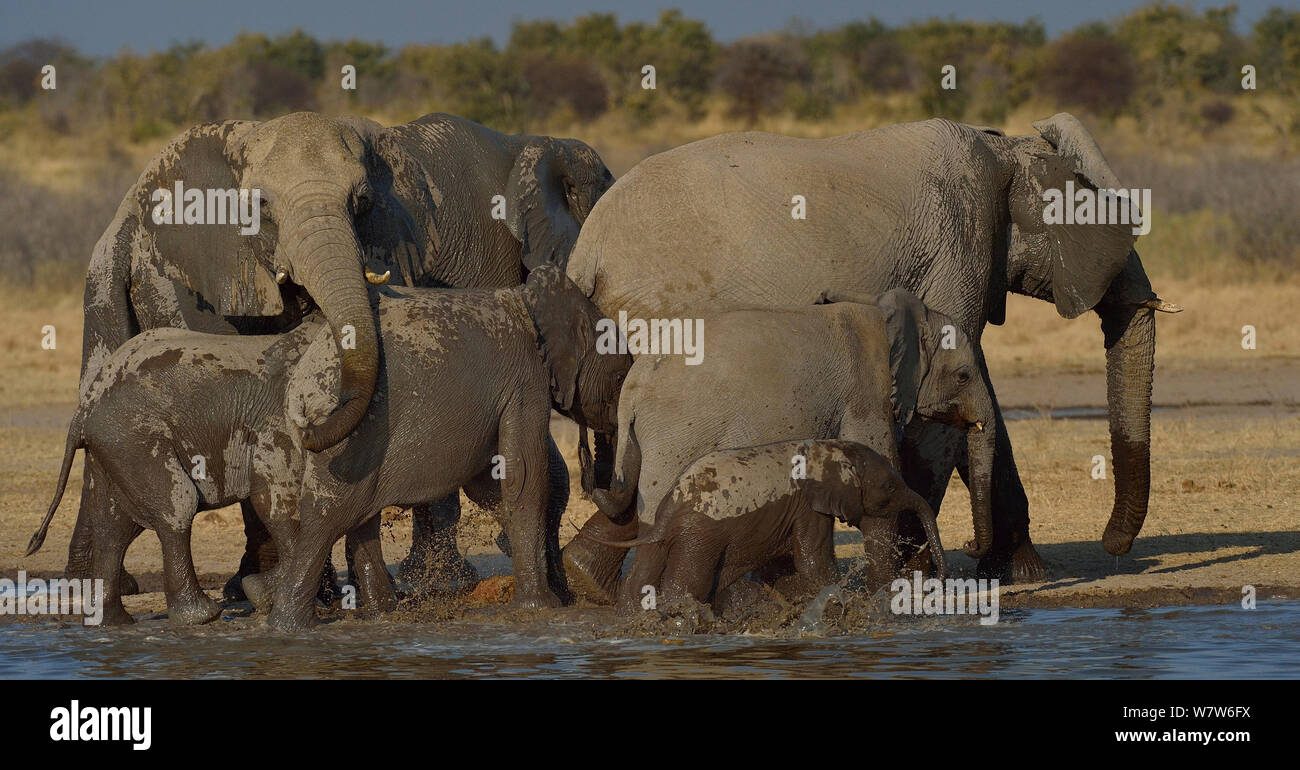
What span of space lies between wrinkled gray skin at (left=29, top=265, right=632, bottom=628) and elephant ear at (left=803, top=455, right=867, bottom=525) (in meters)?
1.25

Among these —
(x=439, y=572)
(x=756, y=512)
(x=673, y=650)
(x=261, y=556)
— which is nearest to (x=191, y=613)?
(x=261, y=556)

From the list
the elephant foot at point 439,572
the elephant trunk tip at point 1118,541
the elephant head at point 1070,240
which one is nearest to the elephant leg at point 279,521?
the elephant foot at point 439,572

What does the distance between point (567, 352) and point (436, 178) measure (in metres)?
1.70

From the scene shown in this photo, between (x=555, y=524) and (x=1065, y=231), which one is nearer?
(x=555, y=524)

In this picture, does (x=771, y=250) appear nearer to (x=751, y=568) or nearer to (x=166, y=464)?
(x=751, y=568)

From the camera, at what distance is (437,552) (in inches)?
411

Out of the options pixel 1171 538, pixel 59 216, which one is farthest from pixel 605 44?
pixel 1171 538

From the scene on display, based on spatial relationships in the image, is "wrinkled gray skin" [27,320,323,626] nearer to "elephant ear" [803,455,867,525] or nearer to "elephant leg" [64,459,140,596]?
"elephant leg" [64,459,140,596]

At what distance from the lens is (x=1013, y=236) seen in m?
10.7

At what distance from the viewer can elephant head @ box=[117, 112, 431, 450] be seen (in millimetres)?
8859

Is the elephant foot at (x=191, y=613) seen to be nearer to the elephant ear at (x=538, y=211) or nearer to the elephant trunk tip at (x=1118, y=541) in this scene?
the elephant ear at (x=538, y=211)

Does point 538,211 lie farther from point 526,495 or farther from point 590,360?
point 526,495

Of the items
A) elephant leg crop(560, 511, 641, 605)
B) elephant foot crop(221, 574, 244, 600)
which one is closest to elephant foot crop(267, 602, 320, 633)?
elephant foot crop(221, 574, 244, 600)

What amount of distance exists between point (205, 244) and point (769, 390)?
9.35 ft
